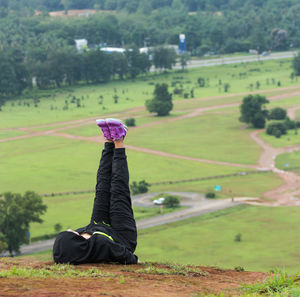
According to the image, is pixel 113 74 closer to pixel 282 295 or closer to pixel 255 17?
pixel 255 17

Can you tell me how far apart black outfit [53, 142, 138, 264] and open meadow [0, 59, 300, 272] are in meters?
23.6

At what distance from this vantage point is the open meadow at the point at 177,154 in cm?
4194

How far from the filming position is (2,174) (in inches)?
2557

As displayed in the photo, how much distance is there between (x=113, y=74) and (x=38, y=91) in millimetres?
19661

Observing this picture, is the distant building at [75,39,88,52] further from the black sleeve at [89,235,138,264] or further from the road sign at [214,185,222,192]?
the black sleeve at [89,235,138,264]

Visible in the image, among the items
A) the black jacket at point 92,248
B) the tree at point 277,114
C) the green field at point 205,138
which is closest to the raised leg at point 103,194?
the black jacket at point 92,248

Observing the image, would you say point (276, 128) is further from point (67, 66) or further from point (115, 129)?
point (115, 129)

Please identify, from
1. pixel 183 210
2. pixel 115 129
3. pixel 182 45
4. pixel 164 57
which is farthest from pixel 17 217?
pixel 182 45

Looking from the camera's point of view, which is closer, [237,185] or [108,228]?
[108,228]

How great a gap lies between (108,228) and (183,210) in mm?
39054

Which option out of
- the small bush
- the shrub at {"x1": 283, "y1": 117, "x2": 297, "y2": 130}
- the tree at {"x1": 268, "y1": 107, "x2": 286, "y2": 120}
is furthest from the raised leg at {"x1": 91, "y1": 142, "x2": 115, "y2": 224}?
the tree at {"x1": 268, "y1": 107, "x2": 286, "y2": 120}

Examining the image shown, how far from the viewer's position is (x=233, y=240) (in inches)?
1667

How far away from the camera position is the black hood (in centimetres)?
1105

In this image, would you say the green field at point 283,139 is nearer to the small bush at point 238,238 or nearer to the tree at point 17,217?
the small bush at point 238,238
